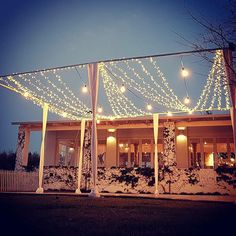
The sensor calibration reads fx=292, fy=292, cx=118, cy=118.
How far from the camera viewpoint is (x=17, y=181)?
12.3 m

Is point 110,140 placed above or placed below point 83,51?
below

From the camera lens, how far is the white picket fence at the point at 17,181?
463 inches

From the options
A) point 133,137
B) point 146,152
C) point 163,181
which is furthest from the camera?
point 133,137

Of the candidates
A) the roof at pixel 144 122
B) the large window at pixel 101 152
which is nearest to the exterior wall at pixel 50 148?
the roof at pixel 144 122

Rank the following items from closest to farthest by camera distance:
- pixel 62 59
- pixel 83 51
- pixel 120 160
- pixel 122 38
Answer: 1. pixel 120 160
2. pixel 62 59
3. pixel 83 51
4. pixel 122 38

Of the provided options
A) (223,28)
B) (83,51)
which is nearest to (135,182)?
(223,28)

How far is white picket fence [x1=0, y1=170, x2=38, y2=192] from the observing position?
11764 mm

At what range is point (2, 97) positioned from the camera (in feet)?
314

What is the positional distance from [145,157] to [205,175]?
158 inches

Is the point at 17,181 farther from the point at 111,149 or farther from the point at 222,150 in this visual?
the point at 222,150

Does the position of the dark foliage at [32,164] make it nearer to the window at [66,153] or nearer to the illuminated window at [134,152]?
the window at [66,153]

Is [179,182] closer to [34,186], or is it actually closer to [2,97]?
[34,186]

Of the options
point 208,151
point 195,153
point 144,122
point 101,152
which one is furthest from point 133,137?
point 208,151

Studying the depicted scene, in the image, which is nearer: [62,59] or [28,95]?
[28,95]
